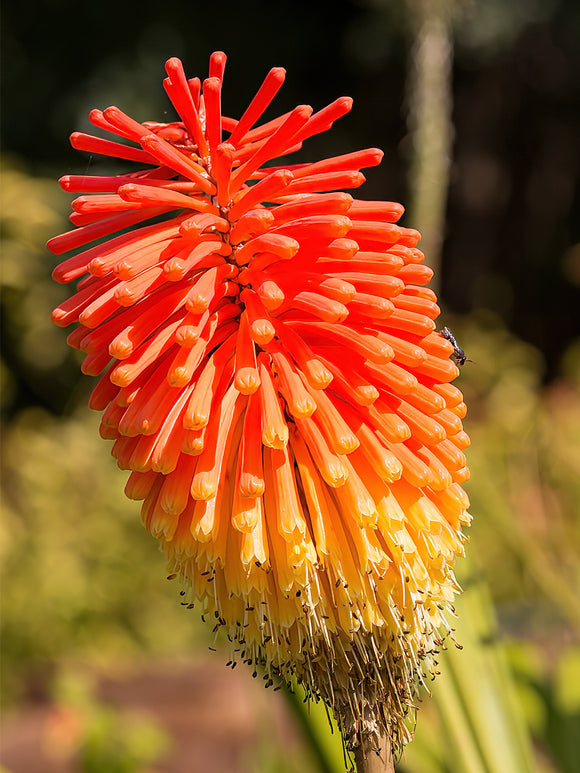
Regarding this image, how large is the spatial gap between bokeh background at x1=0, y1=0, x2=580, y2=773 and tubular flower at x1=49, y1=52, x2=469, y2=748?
0.42 meters

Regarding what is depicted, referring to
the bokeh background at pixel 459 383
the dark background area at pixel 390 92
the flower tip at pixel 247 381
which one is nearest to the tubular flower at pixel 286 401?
the flower tip at pixel 247 381

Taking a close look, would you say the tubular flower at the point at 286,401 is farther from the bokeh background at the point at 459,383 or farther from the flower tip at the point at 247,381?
the bokeh background at the point at 459,383

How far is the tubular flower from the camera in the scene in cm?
133

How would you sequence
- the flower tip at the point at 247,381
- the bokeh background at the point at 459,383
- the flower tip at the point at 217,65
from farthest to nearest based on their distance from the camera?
1. the bokeh background at the point at 459,383
2. the flower tip at the point at 217,65
3. the flower tip at the point at 247,381

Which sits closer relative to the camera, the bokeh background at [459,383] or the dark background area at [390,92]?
the bokeh background at [459,383]

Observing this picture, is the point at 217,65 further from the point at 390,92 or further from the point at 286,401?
the point at 390,92

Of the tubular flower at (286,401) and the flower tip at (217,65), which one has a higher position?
the flower tip at (217,65)

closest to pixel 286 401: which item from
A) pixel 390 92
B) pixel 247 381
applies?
pixel 247 381

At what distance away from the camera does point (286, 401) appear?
138 cm

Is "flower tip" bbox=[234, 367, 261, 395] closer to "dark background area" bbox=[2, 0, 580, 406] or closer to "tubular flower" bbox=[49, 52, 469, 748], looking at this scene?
"tubular flower" bbox=[49, 52, 469, 748]

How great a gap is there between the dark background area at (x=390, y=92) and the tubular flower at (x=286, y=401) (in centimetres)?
611

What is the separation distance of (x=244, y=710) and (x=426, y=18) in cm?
436

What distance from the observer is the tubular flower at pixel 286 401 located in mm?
1329

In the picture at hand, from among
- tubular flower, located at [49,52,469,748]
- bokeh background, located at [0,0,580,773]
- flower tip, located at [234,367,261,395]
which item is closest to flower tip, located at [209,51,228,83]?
tubular flower, located at [49,52,469,748]
